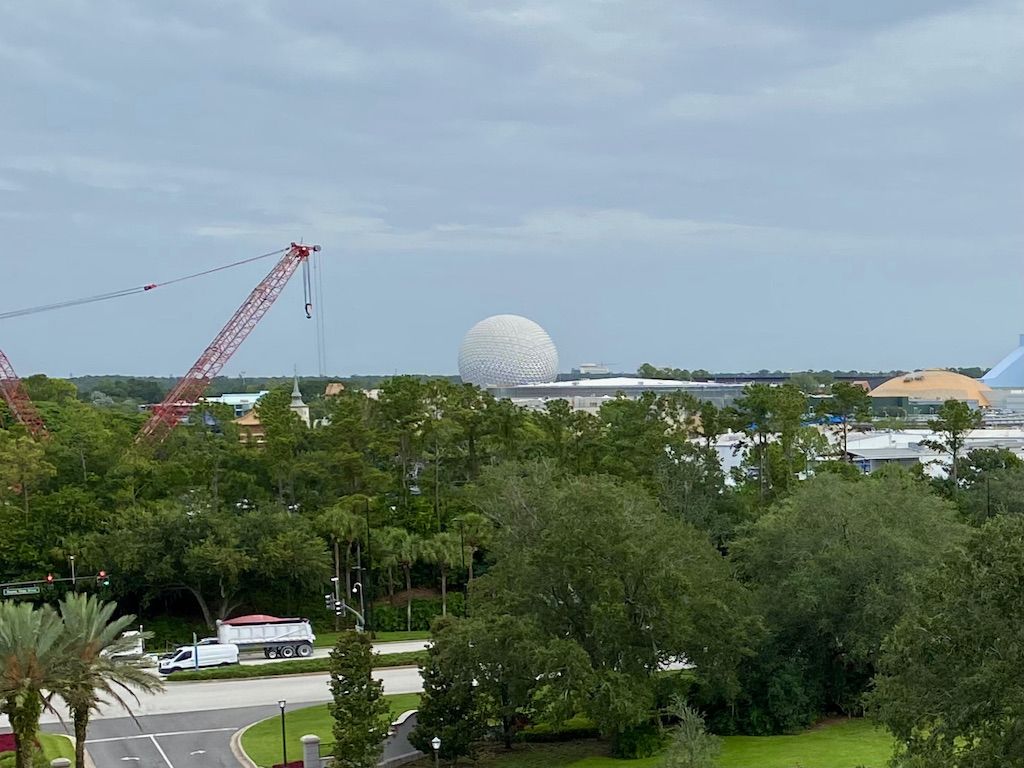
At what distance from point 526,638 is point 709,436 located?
2604 cm

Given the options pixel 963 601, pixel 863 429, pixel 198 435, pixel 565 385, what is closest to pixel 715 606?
pixel 963 601

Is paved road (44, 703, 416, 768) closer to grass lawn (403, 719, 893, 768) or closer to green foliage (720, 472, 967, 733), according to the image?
grass lawn (403, 719, 893, 768)

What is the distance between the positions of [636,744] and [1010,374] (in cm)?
15014

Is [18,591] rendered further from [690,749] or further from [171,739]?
[690,749]

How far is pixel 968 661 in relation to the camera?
19.3 metres

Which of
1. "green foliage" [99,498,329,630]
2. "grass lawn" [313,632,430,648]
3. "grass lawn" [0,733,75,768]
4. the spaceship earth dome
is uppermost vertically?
the spaceship earth dome

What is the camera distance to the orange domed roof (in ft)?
499

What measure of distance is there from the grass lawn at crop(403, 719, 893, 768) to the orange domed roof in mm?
125544

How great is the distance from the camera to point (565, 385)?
5930 inches

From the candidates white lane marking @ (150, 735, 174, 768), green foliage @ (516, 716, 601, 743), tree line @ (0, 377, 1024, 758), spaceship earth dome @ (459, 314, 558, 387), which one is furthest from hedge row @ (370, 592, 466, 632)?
spaceship earth dome @ (459, 314, 558, 387)

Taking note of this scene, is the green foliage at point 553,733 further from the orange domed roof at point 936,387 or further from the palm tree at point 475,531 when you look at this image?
the orange domed roof at point 936,387

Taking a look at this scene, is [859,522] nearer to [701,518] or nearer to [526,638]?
[526,638]

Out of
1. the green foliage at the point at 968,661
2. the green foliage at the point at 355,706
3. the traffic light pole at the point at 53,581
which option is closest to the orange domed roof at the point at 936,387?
the traffic light pole at the point at 53,581

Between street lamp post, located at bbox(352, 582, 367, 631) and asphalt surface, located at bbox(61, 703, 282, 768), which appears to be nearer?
asphalt surface, located at bbox(61, 703, 282, 768)
